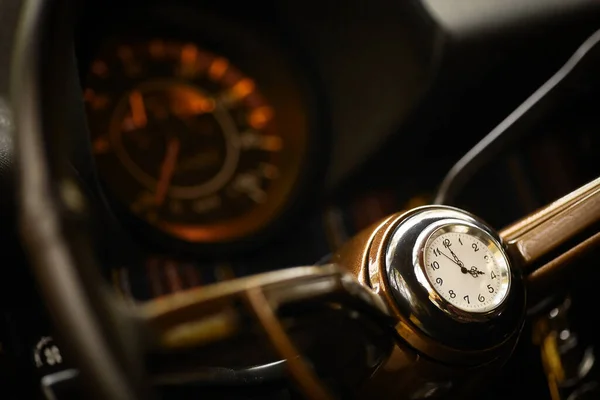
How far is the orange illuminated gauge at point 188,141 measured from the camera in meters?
1.30

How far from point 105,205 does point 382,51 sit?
1.85ft

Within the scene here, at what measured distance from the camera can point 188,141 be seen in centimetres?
137

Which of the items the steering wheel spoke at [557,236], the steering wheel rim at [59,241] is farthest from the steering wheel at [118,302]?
the steering wheel spoke at [557,236]

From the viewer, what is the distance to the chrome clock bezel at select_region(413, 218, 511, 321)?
27.0 inches

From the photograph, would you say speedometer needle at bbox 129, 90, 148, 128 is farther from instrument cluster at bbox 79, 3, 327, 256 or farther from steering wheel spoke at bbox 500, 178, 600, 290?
steering wheel spoke at bbox 500, 178, 600, 290

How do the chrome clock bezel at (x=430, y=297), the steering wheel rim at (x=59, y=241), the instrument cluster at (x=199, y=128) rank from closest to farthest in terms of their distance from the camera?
the steering wheel rim at (x=59, y=241), the chrome clock bezel at (x=430, y=297), the instrument cluster at (x=199, y=128)

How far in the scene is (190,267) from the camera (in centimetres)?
130

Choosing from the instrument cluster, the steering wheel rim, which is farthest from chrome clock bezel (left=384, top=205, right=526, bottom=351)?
the instrument cluster

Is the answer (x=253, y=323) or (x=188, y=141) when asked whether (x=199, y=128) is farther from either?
(x=253, y=323)

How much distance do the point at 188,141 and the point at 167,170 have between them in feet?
0.22

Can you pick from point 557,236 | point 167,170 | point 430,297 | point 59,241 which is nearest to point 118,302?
point 59,241

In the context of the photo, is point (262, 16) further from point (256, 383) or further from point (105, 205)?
point (256, 383)

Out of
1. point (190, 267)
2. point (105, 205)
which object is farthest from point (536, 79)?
point (105, 205)

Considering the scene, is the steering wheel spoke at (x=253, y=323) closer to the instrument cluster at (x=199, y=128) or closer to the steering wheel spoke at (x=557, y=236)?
the steering wheel spoke at (x=557, y=236)
